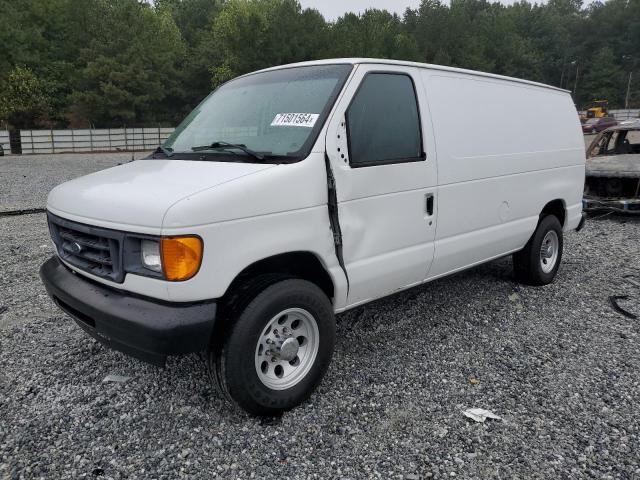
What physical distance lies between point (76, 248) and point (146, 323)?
32.3 inches

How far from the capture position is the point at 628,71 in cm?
8250

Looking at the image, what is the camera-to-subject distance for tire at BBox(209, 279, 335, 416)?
8.76 ft

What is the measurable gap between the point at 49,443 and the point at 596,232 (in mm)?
7909

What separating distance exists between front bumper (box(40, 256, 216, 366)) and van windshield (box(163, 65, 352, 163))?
3.24 feet

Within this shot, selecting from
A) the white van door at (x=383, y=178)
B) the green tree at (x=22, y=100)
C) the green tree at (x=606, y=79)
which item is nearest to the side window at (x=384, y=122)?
the white van door at (x=383, y=178)

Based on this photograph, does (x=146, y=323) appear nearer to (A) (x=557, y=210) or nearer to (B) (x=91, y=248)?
(B) (x=91, y=248)

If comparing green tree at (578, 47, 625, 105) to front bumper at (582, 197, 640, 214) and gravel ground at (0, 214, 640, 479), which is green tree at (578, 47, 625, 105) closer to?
front bumper at (582, 197, 640, 214)

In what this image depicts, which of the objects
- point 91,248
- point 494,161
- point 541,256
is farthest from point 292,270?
point 541,256

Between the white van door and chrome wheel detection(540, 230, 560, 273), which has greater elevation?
the white van door

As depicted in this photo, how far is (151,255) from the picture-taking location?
8.21 ft

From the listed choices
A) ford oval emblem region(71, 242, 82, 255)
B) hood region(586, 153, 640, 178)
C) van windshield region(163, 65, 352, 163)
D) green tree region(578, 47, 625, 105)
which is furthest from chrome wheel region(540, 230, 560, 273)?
green tree region(578, 47, 625, 105)

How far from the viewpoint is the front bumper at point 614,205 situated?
8250 mm

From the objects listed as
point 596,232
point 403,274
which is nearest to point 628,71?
point 596,232

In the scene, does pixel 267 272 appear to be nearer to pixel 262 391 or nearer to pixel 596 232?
pixel 262 391
